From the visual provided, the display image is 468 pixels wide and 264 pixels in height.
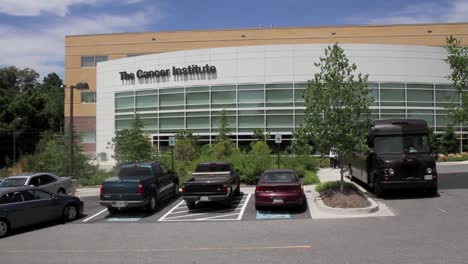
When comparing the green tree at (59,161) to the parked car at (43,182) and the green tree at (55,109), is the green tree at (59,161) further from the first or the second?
the green tree at (55,109)

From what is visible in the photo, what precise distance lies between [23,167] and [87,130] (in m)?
23.9

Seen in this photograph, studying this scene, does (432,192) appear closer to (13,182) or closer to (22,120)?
(13,182)

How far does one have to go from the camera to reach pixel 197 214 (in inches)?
660

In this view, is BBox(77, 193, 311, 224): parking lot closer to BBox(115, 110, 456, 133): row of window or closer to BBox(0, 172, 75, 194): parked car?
BBox(0, 172, 75, 194): parked car

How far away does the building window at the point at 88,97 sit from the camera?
55562 millimetres

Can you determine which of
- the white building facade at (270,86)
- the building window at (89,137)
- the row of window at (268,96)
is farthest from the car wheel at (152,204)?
the building window at (89,137)

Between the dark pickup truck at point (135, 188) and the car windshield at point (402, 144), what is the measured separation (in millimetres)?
8319

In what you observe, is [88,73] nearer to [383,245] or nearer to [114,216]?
[114,216]

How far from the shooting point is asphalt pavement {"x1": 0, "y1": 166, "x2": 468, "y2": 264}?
390 inches

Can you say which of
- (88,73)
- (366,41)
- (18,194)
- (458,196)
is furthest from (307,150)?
(88,73)

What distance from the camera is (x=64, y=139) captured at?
29531mm

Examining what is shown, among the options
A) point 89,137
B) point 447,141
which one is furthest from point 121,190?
point 89,137

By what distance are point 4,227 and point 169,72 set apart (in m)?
29.8

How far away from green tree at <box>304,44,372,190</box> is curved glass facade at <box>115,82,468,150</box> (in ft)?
66.8
